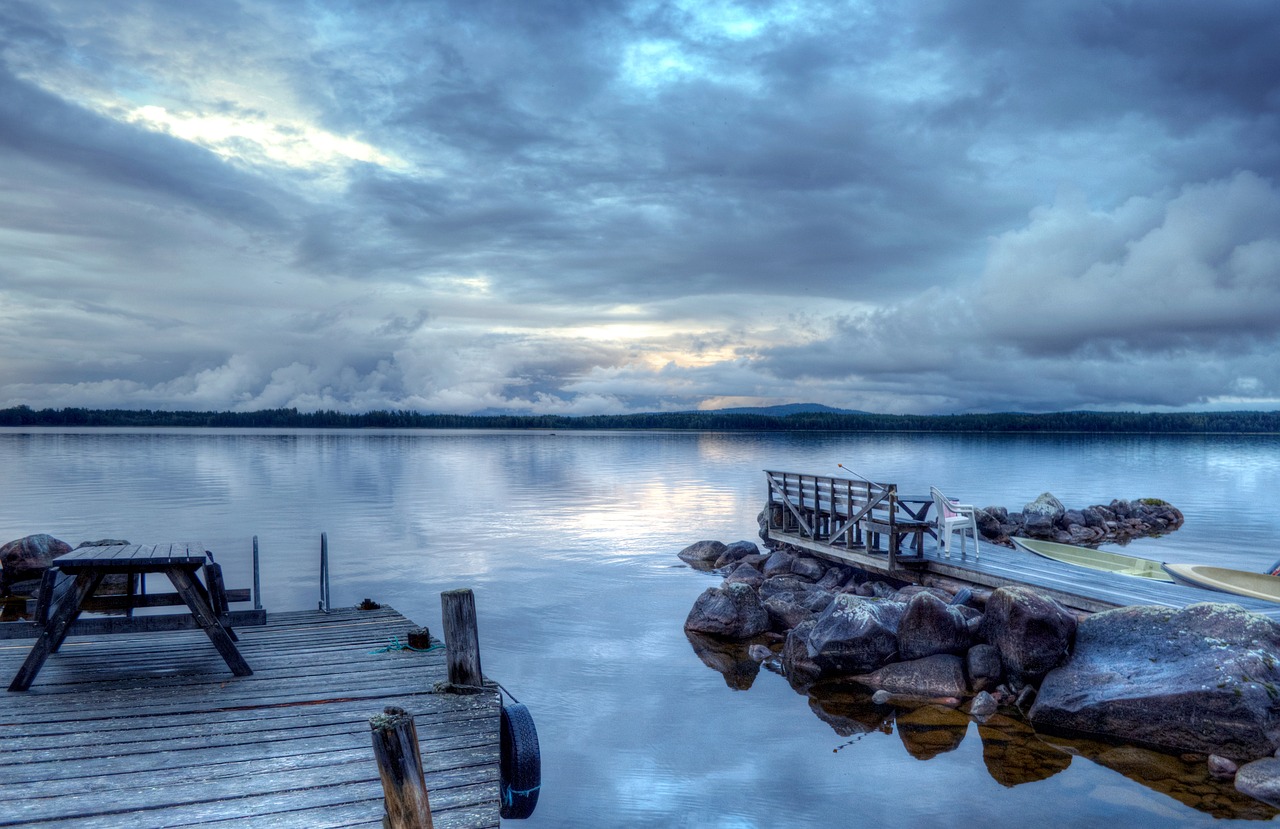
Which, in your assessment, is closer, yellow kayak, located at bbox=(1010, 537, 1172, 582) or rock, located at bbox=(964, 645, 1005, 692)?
rock, located at bbox=(964, 645, 1005, 692)

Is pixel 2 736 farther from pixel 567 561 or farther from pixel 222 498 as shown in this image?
pixel 222 498

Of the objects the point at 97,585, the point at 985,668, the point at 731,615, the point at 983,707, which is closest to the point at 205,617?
the point at 97,585

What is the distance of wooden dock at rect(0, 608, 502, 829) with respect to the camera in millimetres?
4945

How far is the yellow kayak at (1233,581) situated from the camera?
14766 mm

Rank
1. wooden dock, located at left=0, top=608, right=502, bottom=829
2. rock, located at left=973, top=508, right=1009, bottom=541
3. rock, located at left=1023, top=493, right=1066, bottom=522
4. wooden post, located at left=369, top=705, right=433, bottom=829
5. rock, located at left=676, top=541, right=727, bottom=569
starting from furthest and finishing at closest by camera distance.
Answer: rock, located at left=1023, top=493, right=1066, bottom=522, rock, located at left=973, top=508, right=1009, bottom=541, rock, located at left=676, top=541, right=727, bottom=569, wooden dock, located at left=0, top=608, right=502, bottom=829, wooden post, located at left=369, top=705, right=433, bottom=829

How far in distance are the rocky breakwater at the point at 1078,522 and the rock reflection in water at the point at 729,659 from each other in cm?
1561

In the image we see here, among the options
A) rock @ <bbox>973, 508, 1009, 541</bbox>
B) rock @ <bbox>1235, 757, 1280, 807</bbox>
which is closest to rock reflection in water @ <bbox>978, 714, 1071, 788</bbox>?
rock @ <bbox>1235, 757, 1280, 807</bbox>

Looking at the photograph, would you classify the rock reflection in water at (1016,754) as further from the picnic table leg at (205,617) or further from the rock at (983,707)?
the picnic table leg at (205,617)

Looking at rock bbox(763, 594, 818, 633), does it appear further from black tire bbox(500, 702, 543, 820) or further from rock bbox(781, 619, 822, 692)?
black tire bbox(500, 702, 543, 820)

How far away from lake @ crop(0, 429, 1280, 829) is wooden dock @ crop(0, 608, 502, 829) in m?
3.16

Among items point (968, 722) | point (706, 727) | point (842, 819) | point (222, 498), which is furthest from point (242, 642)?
point (222, 498)

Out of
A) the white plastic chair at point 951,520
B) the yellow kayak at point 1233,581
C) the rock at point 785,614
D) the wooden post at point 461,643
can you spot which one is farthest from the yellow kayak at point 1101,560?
the wooden post at point 461,643

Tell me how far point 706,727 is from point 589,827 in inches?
128

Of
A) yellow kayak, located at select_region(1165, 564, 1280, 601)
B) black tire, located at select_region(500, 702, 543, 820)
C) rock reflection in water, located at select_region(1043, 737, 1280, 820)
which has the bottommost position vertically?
rock reflection in water, located at select_region(1043, 737, 1280, 820)
